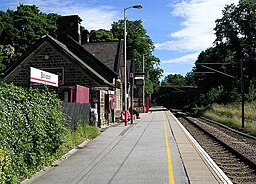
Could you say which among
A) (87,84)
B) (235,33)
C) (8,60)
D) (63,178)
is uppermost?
(235,33)

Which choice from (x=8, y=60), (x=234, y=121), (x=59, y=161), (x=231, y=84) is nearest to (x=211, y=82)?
(x=231, y=84)

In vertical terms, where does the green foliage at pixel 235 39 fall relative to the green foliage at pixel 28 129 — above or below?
above

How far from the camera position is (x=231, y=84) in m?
73.9

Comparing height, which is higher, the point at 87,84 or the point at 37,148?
the point at 87,84

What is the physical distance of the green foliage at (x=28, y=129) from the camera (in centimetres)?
841

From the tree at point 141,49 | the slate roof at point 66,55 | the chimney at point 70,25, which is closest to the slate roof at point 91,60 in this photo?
the slate roof at point 66,55

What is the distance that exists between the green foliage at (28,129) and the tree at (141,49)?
200 ft

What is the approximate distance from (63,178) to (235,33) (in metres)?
69.5

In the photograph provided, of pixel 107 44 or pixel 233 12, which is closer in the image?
pixel 107 44

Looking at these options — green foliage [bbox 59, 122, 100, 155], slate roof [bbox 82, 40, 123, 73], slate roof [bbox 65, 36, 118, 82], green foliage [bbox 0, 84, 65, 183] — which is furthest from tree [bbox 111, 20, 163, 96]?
green foliage [bbox 0, 84, 65, 183]

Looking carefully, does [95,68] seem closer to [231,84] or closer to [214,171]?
[214,171]

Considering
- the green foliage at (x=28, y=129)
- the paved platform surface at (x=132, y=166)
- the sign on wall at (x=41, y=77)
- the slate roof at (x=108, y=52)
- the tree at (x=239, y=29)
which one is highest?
the tree at (x=239, y=29)

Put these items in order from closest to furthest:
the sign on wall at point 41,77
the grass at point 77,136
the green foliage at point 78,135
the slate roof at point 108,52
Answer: the grass at point 77,136 → the green foliage at point 78,135 → the sign on wall at point 41,77 → the slate roof at point 108,52

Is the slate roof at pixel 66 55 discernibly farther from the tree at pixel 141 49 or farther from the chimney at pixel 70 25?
the tree at pixel 141 49
